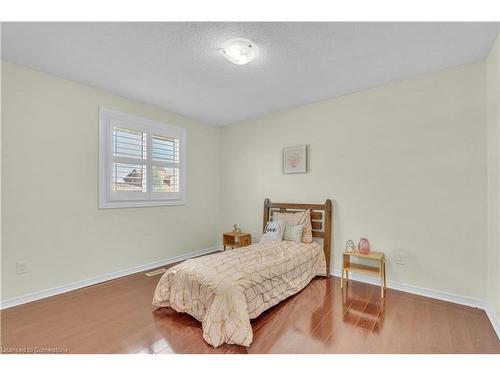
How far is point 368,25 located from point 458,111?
1485mm

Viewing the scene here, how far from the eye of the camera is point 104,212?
3156 millimetres

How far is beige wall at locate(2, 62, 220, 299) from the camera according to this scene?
2.44 meters

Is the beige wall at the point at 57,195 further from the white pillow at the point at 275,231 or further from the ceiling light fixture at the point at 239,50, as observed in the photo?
the ceiling light fixture at the point at 239,50

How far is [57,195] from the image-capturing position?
108 inches

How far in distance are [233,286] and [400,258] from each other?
2.10 meters

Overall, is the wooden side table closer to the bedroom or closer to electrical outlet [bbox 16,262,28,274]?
the bedroom

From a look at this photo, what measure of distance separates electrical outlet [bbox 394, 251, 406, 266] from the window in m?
3.23

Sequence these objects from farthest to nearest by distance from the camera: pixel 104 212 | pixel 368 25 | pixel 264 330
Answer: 1. pixel 104 212
2. pixel 264 330
3. pixel 368 25

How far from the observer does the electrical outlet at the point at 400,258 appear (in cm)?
281

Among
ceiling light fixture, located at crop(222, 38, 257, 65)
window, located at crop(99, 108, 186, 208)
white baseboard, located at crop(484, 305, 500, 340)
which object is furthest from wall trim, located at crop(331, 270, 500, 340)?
window, located at crop(99, 108, 186, 208)

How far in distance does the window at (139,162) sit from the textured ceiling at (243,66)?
46cm

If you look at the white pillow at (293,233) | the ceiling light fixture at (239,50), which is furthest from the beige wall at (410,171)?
the ceiling light fixture at (239,50)

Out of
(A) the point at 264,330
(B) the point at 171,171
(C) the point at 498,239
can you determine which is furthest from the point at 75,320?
(C) the point at 498,239

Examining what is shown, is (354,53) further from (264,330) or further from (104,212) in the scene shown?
(104,212)
